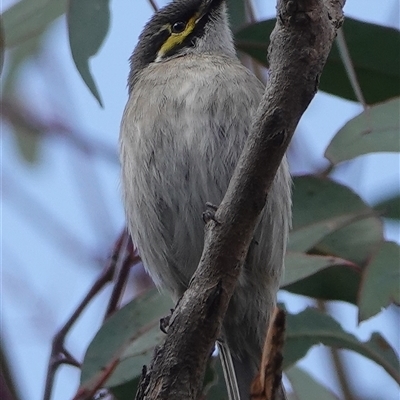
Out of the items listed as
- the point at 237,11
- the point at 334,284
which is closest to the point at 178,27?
the point at 237,11

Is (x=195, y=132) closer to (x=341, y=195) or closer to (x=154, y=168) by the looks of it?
(x=154, y=168)

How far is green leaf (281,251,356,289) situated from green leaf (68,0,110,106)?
85cm

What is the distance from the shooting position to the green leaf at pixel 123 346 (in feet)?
8.91

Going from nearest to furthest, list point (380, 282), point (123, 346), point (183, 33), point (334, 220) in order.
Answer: point (380, 282), point (123, 346), point (334, 220), point (183, 33)

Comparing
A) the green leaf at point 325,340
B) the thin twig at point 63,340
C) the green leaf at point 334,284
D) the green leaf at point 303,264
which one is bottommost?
the green leaf at point 325,340

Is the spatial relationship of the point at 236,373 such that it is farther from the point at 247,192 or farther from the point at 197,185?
the point at 247,192

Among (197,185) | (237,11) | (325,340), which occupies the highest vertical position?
(237,11)

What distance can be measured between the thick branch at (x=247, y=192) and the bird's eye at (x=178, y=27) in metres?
1.62

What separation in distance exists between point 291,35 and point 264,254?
44.9 inches

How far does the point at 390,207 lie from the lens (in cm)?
325

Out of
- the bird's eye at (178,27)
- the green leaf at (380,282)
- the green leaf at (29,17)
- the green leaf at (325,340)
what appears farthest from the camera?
the bird's eye at (178,27)

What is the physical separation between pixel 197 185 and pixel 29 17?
1.06 meters

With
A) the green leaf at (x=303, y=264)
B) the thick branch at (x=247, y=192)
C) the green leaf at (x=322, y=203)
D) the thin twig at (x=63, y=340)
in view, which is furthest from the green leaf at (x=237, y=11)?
the thick branch at (x=247, y=192)

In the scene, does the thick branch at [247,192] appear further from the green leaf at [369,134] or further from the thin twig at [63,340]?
the green leaf at [369,134]
